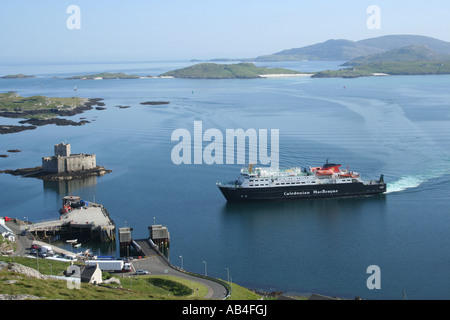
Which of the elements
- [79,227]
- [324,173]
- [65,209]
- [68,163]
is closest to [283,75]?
[68,163]

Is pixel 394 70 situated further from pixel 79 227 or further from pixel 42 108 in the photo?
pixel 79 227

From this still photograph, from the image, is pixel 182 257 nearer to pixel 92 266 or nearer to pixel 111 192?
pixel 92 266

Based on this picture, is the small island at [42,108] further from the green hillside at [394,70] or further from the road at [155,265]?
the green hillside at [394,70]

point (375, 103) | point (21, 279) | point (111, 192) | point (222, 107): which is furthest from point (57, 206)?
point (375, 103)

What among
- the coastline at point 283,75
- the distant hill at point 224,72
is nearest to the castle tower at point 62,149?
the distant hill at point 224,72

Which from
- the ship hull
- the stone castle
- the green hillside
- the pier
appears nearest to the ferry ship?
the ship hull

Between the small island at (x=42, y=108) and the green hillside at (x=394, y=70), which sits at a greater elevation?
the green hillside at (x=394, y=70)
